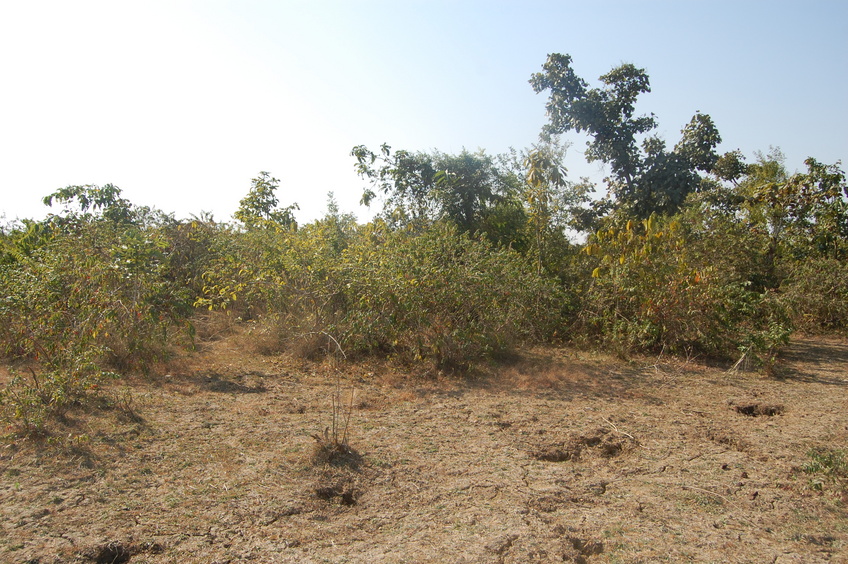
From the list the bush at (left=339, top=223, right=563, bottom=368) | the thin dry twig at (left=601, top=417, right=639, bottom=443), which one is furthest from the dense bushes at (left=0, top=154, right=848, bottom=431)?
the thin dry twig at (left=601, top=417, right=639, bottom=443)

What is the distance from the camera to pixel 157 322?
19.1 feet

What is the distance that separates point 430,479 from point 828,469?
2.39 m

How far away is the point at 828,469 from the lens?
361 centimetres

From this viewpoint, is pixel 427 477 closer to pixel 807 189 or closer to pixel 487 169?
pixel 807 189

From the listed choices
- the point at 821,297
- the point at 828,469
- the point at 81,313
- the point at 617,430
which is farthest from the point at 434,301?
the point at 821,297

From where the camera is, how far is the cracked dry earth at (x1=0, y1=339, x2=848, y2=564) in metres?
2.76

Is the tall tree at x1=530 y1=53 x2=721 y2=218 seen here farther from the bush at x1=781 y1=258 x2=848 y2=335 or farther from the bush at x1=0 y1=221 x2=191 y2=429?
the bush at x1=0 y1=221 x2=191 y2=429

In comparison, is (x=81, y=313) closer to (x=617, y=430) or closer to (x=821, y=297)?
(x=617, y=430)

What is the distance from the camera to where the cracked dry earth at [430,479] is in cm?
276

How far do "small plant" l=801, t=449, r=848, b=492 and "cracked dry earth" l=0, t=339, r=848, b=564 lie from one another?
0.12ft

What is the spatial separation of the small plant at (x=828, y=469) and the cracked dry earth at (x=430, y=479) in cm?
4

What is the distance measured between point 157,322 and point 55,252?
1.40 m

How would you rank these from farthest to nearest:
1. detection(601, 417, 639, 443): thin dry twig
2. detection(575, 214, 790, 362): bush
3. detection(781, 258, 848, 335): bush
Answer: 1. detection(781, 258, 848, 335): bush
2. detection(575, 214, 790, 362): bush
3. detection(601, 417, 639, 443): thin dry twig

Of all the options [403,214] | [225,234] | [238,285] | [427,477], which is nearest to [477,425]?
[427,477]
